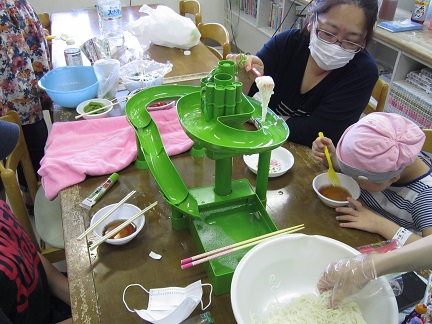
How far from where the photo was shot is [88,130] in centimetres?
146

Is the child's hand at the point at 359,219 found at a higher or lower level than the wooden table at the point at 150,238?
higher

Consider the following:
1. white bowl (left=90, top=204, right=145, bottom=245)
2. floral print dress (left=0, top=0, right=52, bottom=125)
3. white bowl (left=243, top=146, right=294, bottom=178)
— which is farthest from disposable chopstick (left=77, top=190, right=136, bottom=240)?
floral print dress (left=0, top=0, right=52, bottom=125)

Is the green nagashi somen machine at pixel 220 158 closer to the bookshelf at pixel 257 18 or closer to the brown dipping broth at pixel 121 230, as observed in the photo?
the brown dipping broth at pixel 121 230

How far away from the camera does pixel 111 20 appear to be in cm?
227

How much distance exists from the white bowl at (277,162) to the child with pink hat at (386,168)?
0.71 ft

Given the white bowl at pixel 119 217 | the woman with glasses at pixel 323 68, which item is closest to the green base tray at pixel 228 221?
the white bowl at pixel 119 217

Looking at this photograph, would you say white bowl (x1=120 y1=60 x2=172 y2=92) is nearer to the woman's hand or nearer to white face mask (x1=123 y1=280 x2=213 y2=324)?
the woman's hand

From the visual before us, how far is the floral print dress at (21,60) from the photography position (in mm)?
1749

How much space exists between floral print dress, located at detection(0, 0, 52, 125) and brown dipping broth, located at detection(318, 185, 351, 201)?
159 centimetres

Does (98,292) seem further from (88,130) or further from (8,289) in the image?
(88,130)

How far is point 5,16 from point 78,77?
0.42m

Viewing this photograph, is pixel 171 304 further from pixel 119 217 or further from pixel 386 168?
pixel 386 168

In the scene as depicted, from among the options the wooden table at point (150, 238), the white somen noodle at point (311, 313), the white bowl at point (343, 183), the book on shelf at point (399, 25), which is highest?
the book on shelf at point (399, 25)

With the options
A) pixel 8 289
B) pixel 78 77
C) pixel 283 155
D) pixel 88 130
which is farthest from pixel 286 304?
pixel 78 77
